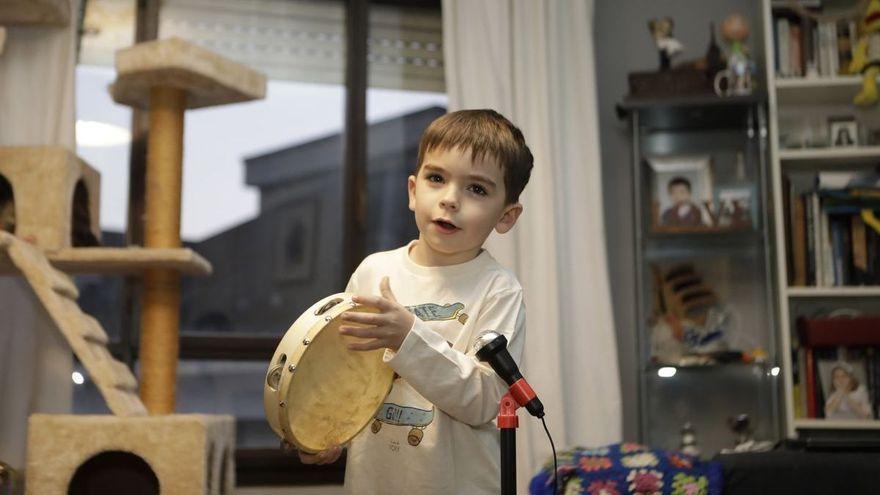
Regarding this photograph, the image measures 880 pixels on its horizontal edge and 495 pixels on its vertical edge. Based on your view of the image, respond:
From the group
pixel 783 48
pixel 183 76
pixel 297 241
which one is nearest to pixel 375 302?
pixel 183 76

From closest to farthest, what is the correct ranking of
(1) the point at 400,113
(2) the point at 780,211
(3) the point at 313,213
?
1. (2) the point at 780,211
2. (1) the point at 400,113
3. (3) the point at 313,213

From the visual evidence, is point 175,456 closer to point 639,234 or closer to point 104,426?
point 104,426

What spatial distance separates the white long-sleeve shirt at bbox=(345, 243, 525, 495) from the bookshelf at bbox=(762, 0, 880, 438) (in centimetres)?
165

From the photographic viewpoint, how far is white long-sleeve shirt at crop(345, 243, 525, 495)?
1.32 metres

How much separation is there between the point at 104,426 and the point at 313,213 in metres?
1.92

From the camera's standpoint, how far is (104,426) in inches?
86.8

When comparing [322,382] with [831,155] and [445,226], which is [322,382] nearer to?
[445,226]

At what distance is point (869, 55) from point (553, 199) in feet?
3.28

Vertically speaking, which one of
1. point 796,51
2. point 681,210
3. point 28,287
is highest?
point 796,51

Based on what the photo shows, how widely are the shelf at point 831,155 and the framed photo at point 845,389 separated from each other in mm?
595

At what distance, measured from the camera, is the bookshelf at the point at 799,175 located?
9.34ft

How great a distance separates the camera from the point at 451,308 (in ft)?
4.75

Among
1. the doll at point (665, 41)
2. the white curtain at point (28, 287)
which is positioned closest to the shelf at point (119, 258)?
the white curtain at point (28, 287)

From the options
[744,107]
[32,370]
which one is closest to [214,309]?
[32,370]
